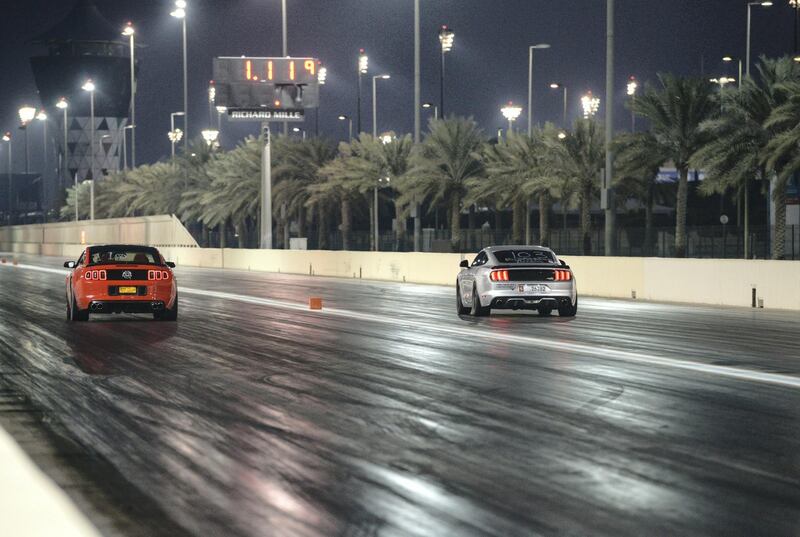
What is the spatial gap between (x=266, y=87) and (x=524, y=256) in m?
34.6

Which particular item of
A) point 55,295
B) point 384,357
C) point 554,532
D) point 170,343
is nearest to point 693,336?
point 384,357

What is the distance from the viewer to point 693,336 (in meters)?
19.0

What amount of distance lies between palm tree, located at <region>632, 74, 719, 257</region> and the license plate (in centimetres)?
2565

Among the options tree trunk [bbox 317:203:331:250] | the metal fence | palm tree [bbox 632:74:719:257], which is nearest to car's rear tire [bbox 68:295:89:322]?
palm tree [bbox 632:74:719:257]

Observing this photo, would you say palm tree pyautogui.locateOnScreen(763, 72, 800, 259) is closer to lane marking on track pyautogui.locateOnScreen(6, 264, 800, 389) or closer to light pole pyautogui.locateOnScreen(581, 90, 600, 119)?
lane marking on track pyautogui.locateOnScreen(6, 264, 800, 389)

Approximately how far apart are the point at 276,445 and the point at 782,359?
826 centimetres

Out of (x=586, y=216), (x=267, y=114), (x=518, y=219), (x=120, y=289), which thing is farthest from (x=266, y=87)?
(x=120, y=289)

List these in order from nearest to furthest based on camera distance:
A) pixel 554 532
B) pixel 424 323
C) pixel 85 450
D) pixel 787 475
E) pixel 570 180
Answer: pixel 554 532 < pixel 787 475 < pixel 85 450 < pixel 424 323 < pixel 570 180

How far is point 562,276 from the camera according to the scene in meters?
23.2

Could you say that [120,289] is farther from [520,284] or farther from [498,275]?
[520,284]

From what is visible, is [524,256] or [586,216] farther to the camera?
[586,216]

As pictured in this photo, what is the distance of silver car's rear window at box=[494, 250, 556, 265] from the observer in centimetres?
2361

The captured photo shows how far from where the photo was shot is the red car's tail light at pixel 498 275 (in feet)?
75.4

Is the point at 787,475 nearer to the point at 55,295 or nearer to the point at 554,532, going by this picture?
the point at 554,532
